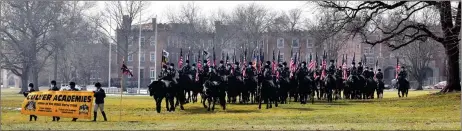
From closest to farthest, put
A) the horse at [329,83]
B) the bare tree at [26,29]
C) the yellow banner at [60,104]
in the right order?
the yellow banner at [60,104] → the horse at [329,83] → the bare tree at [26,29]

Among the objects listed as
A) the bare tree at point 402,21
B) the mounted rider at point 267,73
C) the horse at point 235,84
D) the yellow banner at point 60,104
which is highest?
the bare tree at point 402,21

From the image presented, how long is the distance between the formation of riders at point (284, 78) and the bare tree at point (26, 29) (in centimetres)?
2970

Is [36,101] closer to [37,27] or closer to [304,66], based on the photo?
[304,66]

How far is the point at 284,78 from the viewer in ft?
137

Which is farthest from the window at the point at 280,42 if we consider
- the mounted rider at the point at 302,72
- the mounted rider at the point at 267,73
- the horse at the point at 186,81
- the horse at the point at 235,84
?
the mounted rider at the point at 267,73

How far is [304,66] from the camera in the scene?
1748 inches

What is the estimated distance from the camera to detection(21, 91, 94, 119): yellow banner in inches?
1152

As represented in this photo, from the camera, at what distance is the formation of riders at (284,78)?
38.0 meters

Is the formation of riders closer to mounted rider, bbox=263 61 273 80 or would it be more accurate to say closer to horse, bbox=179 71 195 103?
mounted rider, bbox=263 61 273 80

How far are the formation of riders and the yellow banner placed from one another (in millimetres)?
6917

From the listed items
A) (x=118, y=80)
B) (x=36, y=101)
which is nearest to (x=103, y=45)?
(x=118, y=80)

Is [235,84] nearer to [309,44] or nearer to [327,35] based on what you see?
[327,35]

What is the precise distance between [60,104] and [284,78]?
1541 cm

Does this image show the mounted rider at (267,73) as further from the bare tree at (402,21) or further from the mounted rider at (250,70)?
the bare tree at (402,21)
